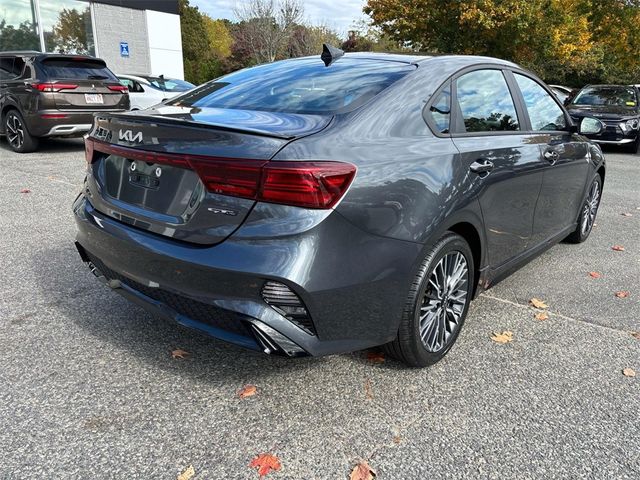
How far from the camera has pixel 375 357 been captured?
2.92 m

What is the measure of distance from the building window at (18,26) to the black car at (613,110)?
16.0 m

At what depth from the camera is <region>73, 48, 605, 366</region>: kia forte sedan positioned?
6.94 feet

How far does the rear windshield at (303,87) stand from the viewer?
2.58 meters

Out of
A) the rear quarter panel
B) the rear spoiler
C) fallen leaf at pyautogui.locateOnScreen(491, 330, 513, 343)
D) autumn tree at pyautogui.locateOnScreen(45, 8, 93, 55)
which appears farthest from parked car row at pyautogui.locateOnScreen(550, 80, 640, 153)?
autumn tree at pyautogui.locateOnScreen(45, 8, 93, 55)

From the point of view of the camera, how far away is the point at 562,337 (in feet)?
10.7

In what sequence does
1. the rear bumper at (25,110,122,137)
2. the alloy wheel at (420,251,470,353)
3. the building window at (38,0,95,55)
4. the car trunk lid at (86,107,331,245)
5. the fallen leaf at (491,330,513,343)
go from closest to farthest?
1. the car trunk lid at (86,107,331,245)
2. the alloy wheel at (420,251,470,353)
3. the fallen leaf at (491,330,513,343)
4. the rear bumper at (25,110,122,137)
5. the building window at (38,0,95,55)

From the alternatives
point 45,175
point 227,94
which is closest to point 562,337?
point 227,94

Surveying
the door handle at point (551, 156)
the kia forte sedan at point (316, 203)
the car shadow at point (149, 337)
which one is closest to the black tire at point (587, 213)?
the door handle at point (551, 156)

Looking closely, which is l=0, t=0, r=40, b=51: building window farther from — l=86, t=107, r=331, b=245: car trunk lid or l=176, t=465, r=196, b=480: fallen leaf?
l=176, t=465, r=196, b=480: fallen leaf

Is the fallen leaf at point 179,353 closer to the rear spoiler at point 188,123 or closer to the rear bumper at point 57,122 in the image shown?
the rear spoiler at point 188,123

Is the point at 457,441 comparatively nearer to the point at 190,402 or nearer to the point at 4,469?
the point at 190,402

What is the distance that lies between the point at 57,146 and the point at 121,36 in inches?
473

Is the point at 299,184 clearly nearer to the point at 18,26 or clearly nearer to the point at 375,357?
the point at 375,357

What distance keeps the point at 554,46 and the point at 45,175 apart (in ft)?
55.7
